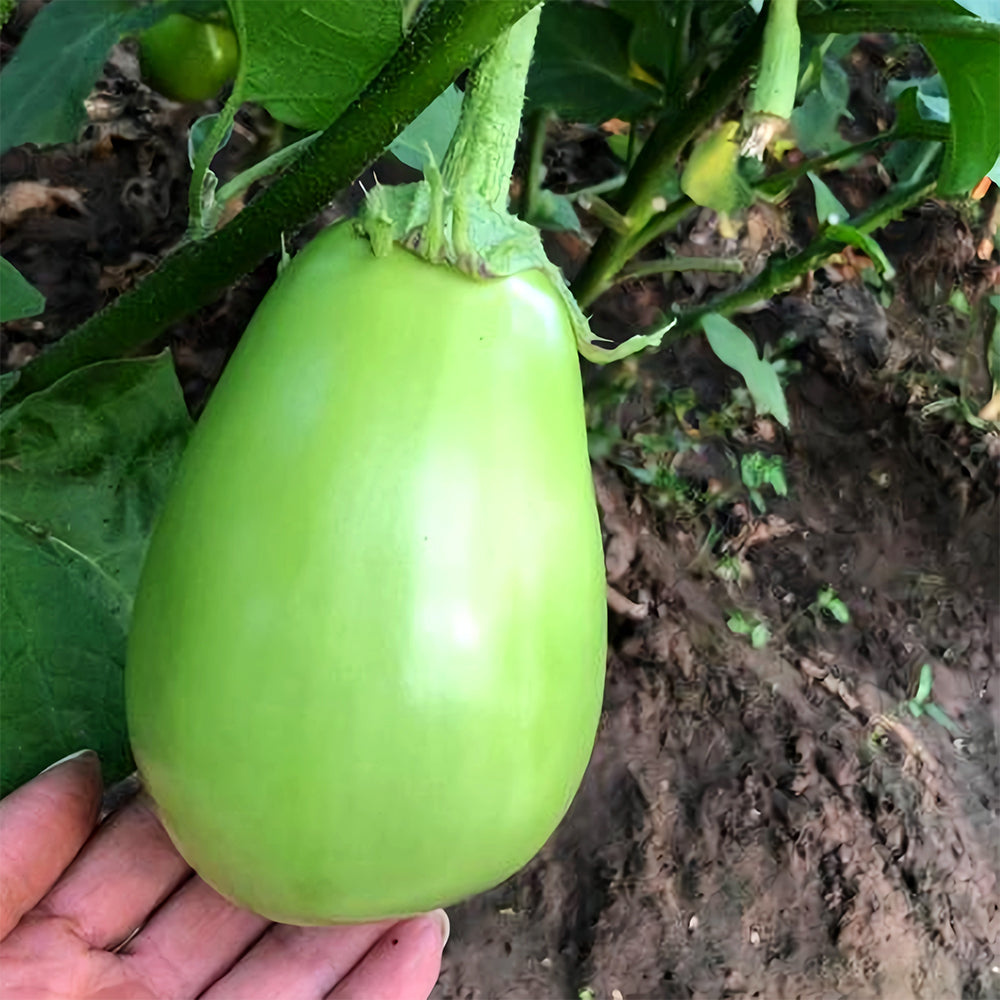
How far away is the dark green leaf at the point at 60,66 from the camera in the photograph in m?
0.98

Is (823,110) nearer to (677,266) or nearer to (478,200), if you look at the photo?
(677,266)

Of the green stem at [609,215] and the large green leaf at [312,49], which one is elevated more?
the large green leaf at [312,49]

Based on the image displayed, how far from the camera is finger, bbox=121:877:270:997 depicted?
33.7 inches

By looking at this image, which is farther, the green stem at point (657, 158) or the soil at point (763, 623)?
the soil at point (763, 623)

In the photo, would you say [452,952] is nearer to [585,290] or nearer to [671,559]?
[671,559]

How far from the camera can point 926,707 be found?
5.24 feet

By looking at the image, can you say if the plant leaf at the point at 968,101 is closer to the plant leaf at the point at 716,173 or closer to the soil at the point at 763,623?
the plant leaf at the point at 716,173

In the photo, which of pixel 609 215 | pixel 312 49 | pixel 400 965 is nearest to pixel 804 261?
pixel 609 215

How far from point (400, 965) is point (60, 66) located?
79cm

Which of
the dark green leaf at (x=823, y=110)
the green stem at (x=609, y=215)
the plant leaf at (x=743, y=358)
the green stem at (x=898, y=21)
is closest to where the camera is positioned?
the green stem at (x=898, y=21)

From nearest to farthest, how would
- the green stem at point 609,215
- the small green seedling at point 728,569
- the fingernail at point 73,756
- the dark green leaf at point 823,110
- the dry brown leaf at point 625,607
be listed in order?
the fingernail at point 73,756
the green stem at point 609,215
the dark green leaf at point 823,110
the dry brown leaf at point 625,607
the small green seedling at point 728,569

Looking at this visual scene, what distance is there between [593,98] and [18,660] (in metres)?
0.78

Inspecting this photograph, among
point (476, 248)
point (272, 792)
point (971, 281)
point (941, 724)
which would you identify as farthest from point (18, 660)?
point (971, 281)

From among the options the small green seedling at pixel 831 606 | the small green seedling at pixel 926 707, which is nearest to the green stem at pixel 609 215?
the small green seedling at pixel 831 606
